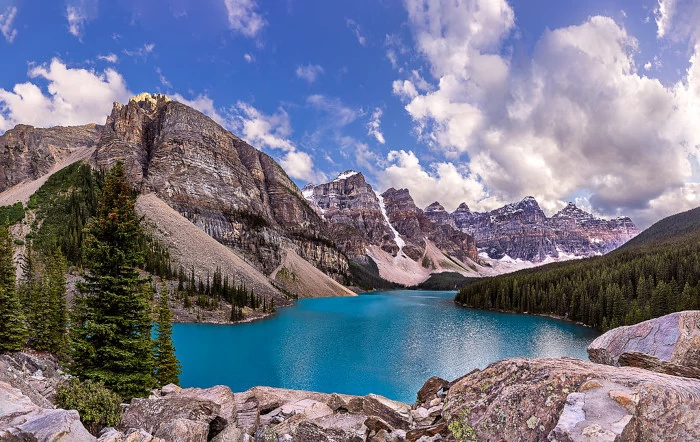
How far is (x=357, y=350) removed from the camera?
149ft

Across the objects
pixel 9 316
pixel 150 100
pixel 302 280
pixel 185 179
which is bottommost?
pixel 302 280

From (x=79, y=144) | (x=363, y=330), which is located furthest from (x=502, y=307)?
(x=79, y=144)

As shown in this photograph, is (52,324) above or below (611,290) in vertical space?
below

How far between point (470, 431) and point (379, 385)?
1095 inches

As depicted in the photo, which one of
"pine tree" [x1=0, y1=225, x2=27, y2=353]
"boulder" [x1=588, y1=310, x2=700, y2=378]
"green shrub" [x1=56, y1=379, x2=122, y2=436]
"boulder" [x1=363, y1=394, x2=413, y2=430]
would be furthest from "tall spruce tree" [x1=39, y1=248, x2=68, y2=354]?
"boulder" [x1=588, y1=310, x2=700, y2=378]

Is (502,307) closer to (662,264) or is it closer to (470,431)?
(662,264)

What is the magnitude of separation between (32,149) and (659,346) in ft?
767


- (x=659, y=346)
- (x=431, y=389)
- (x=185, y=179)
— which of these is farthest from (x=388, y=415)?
(x=185, y=179)

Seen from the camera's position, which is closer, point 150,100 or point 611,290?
point 611,290

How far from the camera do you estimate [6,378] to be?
10.5 meters

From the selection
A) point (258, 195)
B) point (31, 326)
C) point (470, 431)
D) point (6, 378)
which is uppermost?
point (258, 195)

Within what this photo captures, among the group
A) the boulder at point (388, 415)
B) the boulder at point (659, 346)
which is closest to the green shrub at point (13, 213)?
the boulder at point (388, 415)

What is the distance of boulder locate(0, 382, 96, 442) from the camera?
5.52 metres

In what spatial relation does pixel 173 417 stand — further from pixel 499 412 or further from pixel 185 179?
pixel 185 179
